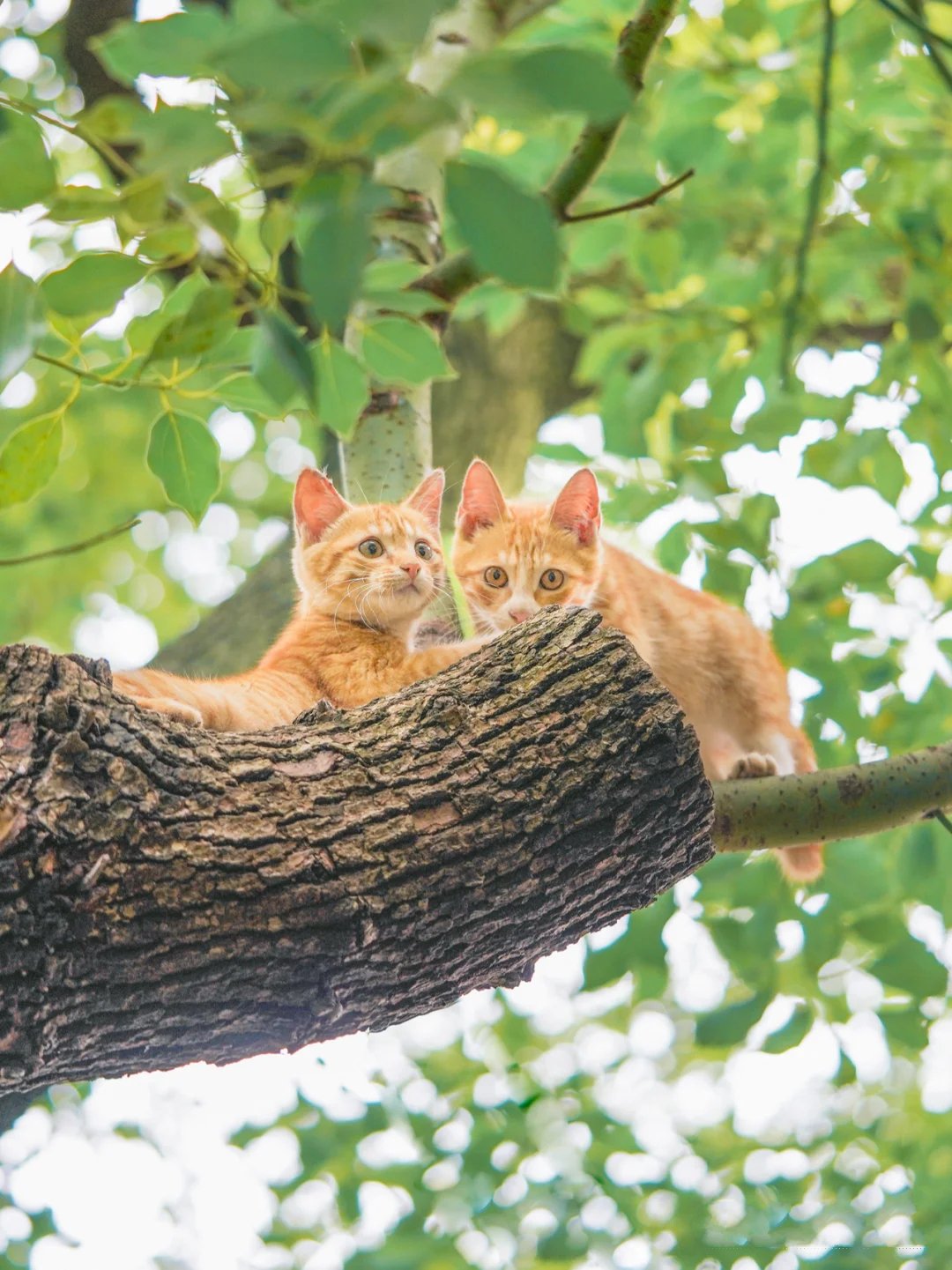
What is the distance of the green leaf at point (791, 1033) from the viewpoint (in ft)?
10.8

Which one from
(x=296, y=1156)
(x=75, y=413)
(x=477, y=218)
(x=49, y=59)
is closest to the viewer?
(x=477, y=218)

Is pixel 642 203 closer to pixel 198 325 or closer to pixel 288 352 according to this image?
pixel 198 325

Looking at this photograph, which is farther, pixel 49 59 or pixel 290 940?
pixel 49 59

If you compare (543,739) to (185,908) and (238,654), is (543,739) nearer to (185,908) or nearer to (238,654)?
(185,908)

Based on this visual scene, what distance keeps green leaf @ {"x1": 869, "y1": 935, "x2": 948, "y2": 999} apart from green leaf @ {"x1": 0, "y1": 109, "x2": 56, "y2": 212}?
2722 millimetres

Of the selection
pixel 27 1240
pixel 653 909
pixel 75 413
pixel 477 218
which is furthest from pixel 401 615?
pixel 75 413

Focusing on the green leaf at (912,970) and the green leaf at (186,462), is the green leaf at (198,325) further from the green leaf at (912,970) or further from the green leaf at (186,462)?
the green leaf at (912,970)

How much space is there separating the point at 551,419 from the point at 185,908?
173 inches

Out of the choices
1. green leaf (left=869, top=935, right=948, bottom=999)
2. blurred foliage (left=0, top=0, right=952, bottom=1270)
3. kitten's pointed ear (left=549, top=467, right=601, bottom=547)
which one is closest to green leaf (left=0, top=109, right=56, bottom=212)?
blurred foliage (left=0, top=0, right=952, bottom=1270)

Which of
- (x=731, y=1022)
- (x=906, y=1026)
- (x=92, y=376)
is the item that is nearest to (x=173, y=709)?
(x=92, y=376)

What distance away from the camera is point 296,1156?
14.2 feet

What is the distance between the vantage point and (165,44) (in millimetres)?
1184

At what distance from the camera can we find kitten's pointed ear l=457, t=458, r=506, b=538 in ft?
10.4

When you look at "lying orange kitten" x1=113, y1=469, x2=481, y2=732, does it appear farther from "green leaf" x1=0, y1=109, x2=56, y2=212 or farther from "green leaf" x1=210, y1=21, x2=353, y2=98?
"green leaf" x1=210, y1=21, x2=353, y2=98
